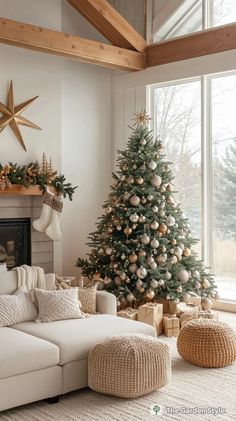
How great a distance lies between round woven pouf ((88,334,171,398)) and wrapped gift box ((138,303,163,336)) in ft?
5.20

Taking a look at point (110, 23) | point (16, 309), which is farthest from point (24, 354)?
point (110, 23)

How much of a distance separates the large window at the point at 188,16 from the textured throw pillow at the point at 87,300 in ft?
11.6

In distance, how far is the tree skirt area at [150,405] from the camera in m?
3.67

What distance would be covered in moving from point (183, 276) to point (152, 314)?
60 cm

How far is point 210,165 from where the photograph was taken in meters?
6.90

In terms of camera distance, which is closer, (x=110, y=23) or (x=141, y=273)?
(x=141, y=273)

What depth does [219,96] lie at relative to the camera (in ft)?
22.4

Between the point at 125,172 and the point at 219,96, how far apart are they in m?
1.58

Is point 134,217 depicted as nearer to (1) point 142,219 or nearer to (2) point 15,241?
(1) point 142,219

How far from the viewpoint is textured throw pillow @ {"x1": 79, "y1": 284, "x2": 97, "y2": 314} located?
5.09m

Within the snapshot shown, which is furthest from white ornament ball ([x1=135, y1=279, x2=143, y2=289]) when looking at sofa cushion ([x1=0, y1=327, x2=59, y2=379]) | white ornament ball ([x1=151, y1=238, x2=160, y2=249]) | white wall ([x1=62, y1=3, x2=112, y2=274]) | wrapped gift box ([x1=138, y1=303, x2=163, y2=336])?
sofa cushion ([x1=0, y1=327, x2=59, y2=379])

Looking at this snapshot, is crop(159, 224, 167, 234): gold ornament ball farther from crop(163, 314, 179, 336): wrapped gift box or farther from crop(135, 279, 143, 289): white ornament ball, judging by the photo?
crop(163, 314, 179, 336): wrapped gift box

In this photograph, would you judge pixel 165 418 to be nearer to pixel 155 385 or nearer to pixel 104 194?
pixel 155 385

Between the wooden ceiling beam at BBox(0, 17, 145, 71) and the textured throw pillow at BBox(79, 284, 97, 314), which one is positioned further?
the wooden ceiling beam at BBox(0, 17, 145, 71)
